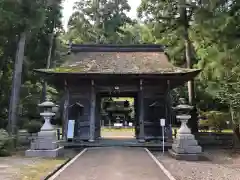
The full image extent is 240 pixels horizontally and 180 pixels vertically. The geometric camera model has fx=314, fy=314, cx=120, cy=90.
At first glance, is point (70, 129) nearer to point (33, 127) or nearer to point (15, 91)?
point (15, 91)

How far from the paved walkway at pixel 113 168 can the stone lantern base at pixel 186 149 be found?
128 cm

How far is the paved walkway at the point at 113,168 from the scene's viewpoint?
27.1 ft

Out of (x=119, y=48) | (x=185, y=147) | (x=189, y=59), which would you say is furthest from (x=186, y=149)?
(x=119, y=48)

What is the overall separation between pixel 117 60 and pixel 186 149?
7.82 m

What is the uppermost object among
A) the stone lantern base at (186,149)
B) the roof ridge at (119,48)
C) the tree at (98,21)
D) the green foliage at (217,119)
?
the tree at (98,21)

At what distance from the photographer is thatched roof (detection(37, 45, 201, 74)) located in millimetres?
16562

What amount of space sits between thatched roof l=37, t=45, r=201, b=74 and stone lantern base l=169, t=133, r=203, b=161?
4.32 meters

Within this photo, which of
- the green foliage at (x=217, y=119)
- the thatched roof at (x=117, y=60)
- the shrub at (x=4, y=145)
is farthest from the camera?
the green foliage at (x=217, y=119)

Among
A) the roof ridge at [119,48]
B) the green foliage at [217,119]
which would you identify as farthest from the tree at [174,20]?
the green foliage at [217,119]

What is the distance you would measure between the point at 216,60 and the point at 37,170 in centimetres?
921

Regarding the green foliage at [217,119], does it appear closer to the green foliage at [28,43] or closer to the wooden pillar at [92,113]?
the wooden pillar at [92,113]

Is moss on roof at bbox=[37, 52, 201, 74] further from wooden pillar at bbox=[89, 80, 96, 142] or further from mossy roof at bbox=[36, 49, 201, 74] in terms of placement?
wooden pillar at bbox=[89, 80, 96, 142]

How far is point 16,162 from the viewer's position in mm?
10812

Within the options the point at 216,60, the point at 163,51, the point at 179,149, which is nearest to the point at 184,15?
the point at 163,51
